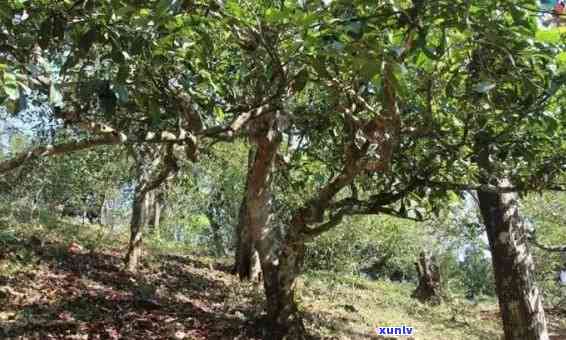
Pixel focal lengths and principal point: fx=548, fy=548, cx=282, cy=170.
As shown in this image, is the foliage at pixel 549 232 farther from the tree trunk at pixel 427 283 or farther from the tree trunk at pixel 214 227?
the tree trunk at pixel 214 227

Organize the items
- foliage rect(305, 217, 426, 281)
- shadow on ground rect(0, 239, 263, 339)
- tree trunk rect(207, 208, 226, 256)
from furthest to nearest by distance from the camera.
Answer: tree trunk rect(207, 208, 226, 256) → foliage rect(305, 217, 426, 281) → shadow on ground rect(0, 239, 263, 339)

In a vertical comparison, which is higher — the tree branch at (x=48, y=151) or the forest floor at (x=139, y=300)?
the tree branch at (x=48, y=151)

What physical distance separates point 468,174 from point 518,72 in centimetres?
268

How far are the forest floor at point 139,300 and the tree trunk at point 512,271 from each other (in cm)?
203

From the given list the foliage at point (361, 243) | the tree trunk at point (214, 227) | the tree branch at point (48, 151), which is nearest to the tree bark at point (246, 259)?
the foliage at point (361, 243)

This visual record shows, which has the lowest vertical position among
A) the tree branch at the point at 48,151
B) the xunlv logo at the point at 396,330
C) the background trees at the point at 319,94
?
the xunlv logo at the point at 396,330

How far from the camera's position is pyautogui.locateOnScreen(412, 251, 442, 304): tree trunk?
50.1 ft

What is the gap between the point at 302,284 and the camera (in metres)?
10.8

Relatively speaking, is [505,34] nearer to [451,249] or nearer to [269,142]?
[269,142]

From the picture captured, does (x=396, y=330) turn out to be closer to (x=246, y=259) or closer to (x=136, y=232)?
(x=246, y=259)

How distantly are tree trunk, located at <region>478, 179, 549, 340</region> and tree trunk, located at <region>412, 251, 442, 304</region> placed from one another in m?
10.1

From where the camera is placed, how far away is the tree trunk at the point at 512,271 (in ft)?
16.7

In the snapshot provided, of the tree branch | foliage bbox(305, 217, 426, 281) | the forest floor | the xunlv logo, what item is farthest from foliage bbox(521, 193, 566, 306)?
the tree branch

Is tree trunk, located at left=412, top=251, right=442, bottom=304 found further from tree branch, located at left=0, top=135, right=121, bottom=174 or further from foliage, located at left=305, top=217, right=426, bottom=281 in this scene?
tree branch, located at left=0, top=135, right=121, bottom=174
